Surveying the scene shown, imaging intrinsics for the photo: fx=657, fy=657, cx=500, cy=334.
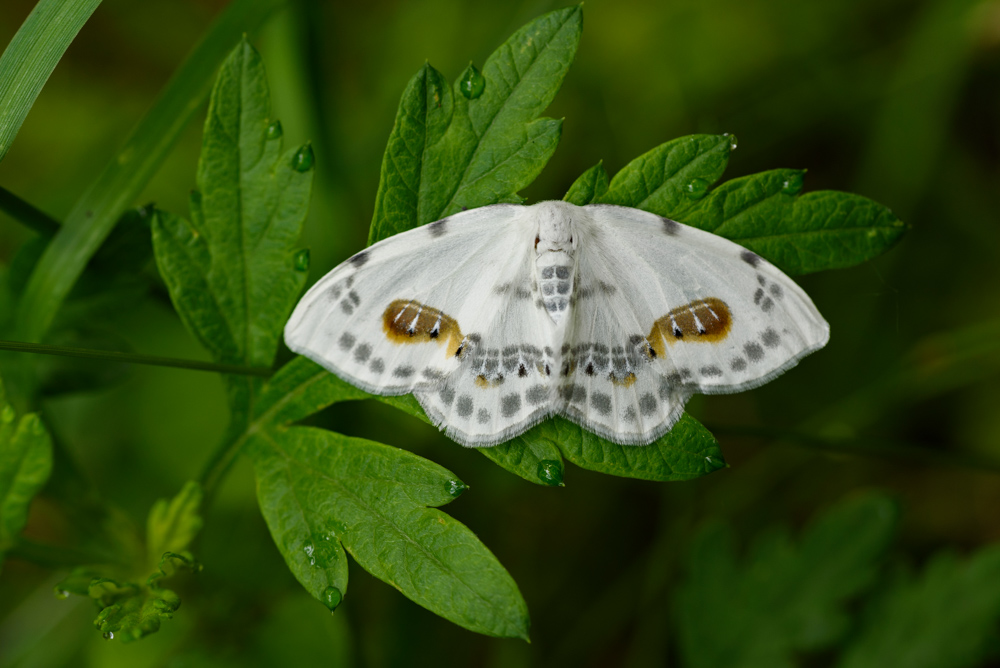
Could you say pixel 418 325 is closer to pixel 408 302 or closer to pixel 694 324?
pixel 408 302

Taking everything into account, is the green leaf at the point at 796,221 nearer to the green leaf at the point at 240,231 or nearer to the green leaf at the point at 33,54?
the green leaf at the point at 240,231

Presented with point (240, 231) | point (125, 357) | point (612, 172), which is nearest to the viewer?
point (125, 357)

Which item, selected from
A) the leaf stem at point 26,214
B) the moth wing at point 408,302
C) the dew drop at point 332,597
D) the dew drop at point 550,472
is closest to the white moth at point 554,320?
the moth wing at point 408,302

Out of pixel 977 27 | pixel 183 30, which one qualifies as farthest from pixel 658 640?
pixel 183 30

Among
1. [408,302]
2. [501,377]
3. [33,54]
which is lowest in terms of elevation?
[501,377]

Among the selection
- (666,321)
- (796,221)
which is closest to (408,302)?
(666,321)

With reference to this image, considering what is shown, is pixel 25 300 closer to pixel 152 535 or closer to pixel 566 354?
pixel 152 535
